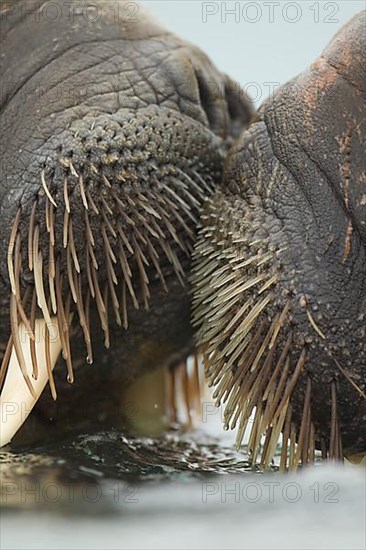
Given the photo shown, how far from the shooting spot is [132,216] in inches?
104

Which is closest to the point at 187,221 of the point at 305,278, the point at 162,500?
the point at 305,278

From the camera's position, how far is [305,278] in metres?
2.46

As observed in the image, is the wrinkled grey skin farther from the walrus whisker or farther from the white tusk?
the white tusk

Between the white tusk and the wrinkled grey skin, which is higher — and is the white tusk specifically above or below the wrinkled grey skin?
below

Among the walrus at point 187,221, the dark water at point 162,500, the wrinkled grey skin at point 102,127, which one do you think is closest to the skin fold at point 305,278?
the walrus at point 187,221

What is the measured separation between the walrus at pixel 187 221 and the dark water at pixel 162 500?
205 millimetres

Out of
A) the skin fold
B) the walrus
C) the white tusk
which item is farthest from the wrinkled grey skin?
the skin fold

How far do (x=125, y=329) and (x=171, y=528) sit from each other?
1237 millimetres

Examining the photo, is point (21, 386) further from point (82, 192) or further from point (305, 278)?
point (305, 278)

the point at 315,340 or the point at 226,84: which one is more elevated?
the point at 226,84

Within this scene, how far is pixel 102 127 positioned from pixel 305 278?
1.99 ft

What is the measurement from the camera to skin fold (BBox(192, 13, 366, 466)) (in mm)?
2443

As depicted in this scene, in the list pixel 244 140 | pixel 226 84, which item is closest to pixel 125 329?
pixel 244 140

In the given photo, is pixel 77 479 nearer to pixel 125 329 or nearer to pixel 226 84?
pixel 125 329
